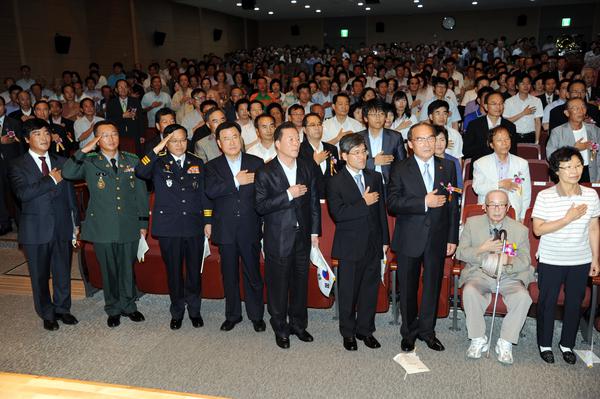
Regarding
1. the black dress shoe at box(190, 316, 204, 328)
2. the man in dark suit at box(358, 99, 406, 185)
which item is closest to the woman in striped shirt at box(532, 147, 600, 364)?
the man in dark suit at box(358, 99, 406, 185)

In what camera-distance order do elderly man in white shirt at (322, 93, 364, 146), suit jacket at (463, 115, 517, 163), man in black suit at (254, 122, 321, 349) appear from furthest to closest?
elderly man in white shirt at (322, 93, 364, 146)
suit jacket at (463, 115, 517, 163)
man in black suit at (254, 122, 321, 349)

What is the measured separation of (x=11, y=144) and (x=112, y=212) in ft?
10.6

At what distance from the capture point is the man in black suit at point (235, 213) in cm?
371

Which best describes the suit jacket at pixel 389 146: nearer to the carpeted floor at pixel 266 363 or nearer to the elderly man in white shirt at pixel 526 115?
the carpeted floor at pixel 266 363

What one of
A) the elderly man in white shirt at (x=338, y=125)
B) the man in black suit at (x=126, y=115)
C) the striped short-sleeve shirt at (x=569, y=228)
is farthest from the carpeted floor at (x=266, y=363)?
the man in black suit at (x=126, y=115)

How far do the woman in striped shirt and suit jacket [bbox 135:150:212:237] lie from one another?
2328 mm

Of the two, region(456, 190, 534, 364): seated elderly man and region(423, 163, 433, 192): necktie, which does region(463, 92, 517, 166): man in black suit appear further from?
region(423, 163, 433, 192): necktie

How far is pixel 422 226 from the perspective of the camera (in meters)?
3.39

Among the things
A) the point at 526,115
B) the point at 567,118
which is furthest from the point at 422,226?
the point at 526,115

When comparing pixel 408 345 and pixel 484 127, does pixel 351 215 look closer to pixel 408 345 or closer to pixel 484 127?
pixel 408 345

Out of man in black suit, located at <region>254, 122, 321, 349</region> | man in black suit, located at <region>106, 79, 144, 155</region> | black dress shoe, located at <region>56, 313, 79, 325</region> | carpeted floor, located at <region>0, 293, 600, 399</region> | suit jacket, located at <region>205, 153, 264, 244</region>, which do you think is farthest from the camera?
man in black suit, located at <region>106, 79, 144, 155</region>

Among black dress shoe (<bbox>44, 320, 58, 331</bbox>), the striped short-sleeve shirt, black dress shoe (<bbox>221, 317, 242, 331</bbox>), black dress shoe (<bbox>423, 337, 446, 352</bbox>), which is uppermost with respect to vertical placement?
the striped short-sleeve shirt

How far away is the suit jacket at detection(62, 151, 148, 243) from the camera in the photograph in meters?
3.83

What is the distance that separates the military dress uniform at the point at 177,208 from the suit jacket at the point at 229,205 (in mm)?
152
